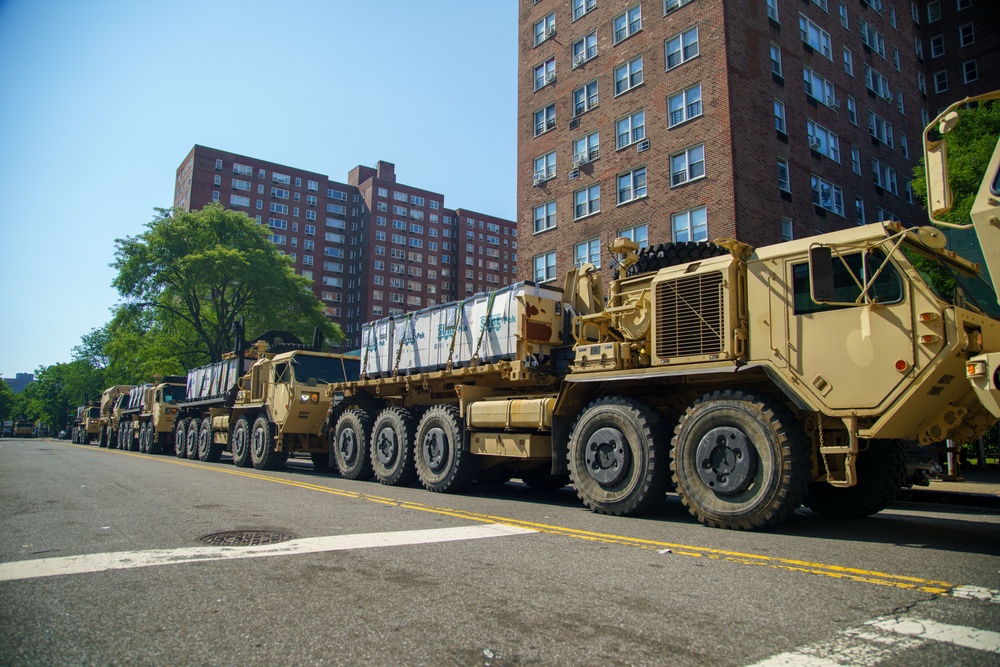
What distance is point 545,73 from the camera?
105 ft

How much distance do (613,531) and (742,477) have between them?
4.98 ft

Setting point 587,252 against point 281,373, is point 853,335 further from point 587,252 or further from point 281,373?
point 587,252

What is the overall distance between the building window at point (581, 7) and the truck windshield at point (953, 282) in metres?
27.3

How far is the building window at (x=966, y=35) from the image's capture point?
36906 millimetres

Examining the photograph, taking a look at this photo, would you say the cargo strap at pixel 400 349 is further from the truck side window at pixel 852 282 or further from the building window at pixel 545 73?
the building window at pixel 545 73

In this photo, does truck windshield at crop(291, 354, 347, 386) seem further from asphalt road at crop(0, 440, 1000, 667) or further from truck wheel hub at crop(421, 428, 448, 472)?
asphalt road at crop(0, 440, 1000, 667)

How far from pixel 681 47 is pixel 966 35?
23729mm

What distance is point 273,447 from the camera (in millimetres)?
16438

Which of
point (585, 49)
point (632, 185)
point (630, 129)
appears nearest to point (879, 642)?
point (632, 185)

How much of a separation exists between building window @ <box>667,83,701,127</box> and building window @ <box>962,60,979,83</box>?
2299cm

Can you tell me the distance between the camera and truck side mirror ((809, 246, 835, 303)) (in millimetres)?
6449

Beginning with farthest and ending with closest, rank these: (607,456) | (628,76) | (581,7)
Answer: (581,7) → (628,76) → (607,456)

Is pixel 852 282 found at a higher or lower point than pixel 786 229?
lower

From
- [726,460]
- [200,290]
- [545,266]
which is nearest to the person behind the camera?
[726,460]
